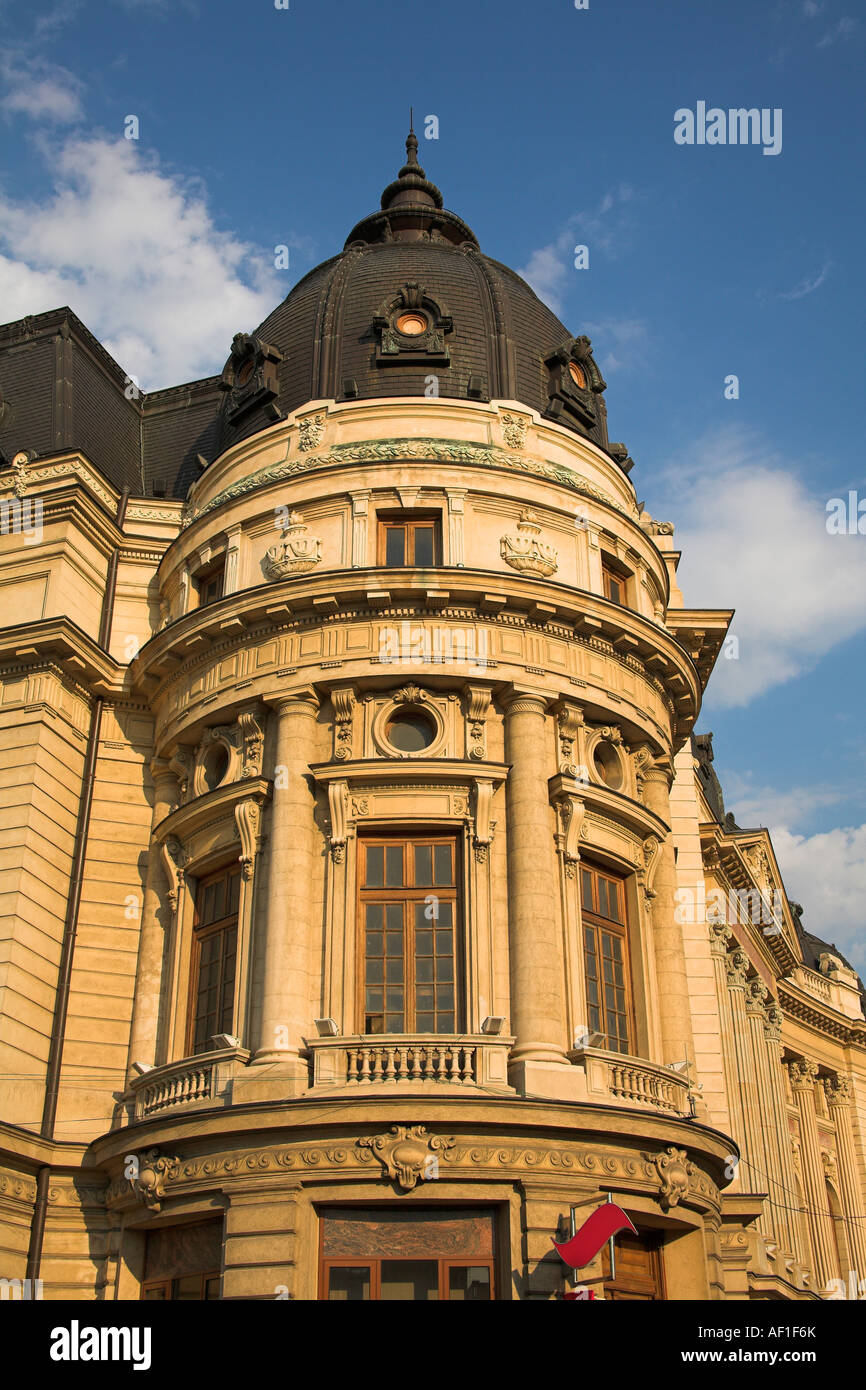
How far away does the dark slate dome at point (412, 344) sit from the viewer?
3158cm

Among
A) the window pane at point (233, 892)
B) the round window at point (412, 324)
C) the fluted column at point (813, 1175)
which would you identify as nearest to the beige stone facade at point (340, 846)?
the window pane at point (233, 892)

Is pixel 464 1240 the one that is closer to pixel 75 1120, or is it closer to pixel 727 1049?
pixel 75 1120

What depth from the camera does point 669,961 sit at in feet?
91.5

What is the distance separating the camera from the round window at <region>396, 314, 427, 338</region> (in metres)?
32.1

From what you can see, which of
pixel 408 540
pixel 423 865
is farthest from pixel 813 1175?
pixel 408 540

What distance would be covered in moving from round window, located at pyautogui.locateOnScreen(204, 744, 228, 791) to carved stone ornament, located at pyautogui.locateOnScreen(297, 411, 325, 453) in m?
6.65

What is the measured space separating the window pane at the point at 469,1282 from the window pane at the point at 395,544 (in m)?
13.0

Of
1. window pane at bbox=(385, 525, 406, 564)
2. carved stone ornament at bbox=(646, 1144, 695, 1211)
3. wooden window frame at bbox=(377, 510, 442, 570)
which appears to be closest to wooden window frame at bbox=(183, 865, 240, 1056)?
window pane at bbox=(385, 525, 406, 564)

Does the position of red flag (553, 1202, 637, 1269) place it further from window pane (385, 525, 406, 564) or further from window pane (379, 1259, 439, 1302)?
window pane (385, 525, 406, 564)

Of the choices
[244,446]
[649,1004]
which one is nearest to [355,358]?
[244,446]

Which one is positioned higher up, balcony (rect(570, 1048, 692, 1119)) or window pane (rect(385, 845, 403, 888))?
window pane (rect(385, 845, 403, 888))

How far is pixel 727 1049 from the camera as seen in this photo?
39219mm

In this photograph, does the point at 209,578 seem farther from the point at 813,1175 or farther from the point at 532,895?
the point at 813,1175

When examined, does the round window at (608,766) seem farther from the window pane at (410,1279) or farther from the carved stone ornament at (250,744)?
the window pane at (410,1279)
